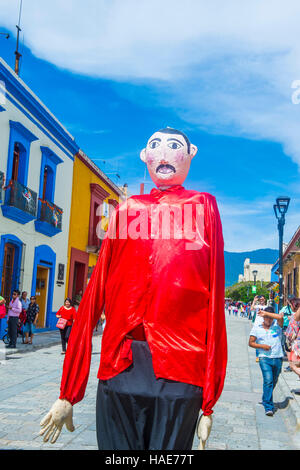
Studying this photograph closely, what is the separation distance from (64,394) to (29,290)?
1451cm

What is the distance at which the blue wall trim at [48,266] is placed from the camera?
1669 centimetres

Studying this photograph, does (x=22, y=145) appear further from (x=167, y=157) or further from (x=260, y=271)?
(x=260, y=271)

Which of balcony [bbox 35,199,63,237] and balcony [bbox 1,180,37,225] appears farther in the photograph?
balcony [bbox 35,199,63,237]

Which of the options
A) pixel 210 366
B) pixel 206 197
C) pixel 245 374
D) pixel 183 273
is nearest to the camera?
pixel 210 366

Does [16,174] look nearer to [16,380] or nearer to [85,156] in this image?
[85,156]

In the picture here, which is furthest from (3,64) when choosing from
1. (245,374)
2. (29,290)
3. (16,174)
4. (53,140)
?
(245,374)

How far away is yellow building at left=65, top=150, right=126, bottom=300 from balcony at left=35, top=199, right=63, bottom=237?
219 cm

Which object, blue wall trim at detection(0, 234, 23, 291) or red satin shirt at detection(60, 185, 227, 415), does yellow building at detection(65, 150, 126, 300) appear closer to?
blue wall trim at detection(0, 234, 23, 291)

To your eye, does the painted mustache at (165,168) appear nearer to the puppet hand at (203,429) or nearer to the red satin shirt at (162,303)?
the red satin shirt at (162,303)

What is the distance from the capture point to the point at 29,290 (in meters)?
16.2

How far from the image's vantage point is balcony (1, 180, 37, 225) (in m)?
14.2

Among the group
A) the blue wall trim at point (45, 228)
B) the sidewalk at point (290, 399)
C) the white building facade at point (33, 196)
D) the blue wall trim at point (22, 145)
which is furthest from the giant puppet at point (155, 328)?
the blue wall trim at point (45, 228)

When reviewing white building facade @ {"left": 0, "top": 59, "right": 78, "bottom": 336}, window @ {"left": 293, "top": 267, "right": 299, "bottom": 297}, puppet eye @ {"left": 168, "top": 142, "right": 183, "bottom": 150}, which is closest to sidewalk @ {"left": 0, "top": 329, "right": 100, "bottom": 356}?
white building facade @ {"left": 0, "top": 59, "right": 78, "bottom": 336}

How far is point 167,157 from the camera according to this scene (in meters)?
2.48
